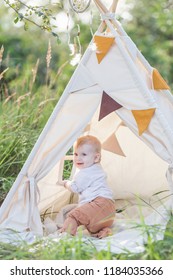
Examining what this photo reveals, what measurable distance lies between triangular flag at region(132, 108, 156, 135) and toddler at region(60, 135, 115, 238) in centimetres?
53

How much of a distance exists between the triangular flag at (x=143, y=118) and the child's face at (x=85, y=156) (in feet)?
1.76

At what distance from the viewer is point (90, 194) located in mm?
4570

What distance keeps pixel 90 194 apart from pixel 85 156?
27 centimetres

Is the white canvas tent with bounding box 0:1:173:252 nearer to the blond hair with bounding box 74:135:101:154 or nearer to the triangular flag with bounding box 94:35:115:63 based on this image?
the triangular flag with bounding box 94:35:115:63

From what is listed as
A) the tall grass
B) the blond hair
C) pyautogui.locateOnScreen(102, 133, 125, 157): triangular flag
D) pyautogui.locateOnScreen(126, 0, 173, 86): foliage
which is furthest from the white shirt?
pyautogui.locateOnScreen(126, 0, 173, 86): foliage

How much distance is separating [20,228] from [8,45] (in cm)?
684

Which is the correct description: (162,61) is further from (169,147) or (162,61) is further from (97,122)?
(169,147)

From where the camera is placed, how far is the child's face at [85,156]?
4688mm

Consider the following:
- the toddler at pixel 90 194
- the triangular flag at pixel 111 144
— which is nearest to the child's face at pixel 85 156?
the toddler at pixel 90 194

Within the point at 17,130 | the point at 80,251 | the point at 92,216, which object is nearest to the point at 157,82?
the point at 92,216

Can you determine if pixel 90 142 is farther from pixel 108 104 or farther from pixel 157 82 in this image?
pixel 157 82

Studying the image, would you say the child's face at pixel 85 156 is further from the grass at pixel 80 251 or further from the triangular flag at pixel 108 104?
the grass at pixel 80 251

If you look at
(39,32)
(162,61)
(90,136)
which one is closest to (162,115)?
(90,136)

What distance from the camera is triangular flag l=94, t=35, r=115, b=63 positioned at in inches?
172
